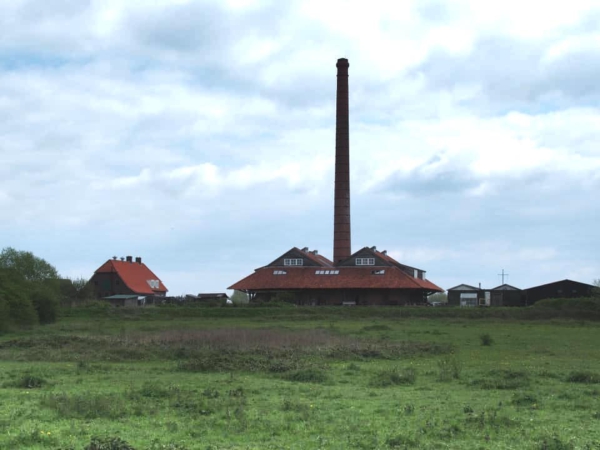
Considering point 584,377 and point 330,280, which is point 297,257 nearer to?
point 330,280

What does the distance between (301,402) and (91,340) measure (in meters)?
22.1

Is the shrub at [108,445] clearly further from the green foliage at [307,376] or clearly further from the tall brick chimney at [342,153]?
the tall brick chimney at [342,153]

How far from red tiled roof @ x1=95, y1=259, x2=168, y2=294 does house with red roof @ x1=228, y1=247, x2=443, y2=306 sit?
19.5 m

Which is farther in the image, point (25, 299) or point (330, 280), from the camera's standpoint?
point (330, 280)

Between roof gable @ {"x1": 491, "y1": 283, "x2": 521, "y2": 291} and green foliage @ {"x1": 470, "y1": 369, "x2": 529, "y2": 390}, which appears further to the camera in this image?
roof gable @ {"x1": 491, "y1": 283, "x2": 521, "y2": 291}

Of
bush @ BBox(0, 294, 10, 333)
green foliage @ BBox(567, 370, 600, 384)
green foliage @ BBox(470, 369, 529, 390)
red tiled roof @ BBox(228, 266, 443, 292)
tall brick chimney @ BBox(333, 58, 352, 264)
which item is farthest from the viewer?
tall brick chimney @ BBox(333, 58, 352, 264)

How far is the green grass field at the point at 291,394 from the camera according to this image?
45.9 ft

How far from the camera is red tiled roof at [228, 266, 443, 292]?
3438 inches

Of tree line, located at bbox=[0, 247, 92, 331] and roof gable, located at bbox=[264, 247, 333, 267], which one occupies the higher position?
roof gable, located at bbox=[264, 247, 333, 267]

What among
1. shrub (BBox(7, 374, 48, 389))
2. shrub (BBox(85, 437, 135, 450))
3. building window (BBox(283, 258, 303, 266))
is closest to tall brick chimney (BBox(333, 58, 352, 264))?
building window (BBox(283, 258, 303, 266))

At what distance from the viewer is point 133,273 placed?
110 m

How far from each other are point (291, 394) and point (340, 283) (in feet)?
226

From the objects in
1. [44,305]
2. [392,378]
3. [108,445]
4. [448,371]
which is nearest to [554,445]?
[108,445]

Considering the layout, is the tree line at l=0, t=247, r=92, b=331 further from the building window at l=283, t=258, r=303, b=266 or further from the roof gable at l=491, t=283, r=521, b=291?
the roof gable at l=491, t=283, r=521, b=291
